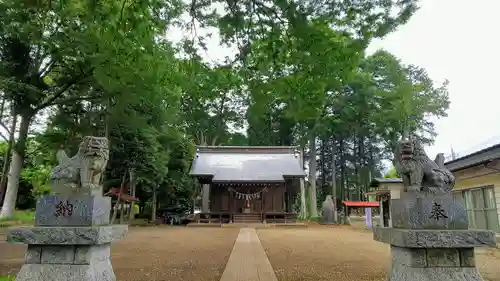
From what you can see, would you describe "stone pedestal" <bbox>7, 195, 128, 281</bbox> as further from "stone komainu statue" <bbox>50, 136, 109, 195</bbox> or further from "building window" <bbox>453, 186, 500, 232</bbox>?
"building window" <bbox>453, 186, 500, 232</bbox>

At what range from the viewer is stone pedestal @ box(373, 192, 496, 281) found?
136 inches

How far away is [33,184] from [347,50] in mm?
30150

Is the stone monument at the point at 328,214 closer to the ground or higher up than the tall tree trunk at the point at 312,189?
closer to the ground

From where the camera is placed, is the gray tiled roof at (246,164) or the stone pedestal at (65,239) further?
the gray tiled roof at (246,164)

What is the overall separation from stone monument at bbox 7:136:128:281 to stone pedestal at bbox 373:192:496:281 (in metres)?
3.56

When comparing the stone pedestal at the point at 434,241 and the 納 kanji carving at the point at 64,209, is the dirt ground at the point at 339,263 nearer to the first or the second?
the stone pedestal at the point at 434,241

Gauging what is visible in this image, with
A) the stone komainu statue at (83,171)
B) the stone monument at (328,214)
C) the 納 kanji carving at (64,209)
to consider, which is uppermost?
the stone komainu statue at (83,171)

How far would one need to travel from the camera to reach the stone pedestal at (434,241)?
3.45m

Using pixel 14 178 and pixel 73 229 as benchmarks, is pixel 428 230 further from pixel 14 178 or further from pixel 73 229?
pixel 14 178

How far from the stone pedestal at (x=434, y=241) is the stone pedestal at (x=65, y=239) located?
3563 mm

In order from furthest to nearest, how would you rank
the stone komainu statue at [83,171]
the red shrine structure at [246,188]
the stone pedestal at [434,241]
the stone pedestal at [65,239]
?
the red shrine structure at [246,188] < the stone komainu statue at [83,171] < the stone pedestal at [65,239] < the stone pedestal at [434,241]

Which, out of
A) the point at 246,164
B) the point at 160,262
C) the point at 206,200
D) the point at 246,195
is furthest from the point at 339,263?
the point at 206,200

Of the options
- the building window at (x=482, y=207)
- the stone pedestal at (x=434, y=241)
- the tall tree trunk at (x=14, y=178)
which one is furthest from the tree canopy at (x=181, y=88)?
the building window at (x=482, y=207)

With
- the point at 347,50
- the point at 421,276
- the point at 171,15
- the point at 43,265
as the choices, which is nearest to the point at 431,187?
the point at 421,276
